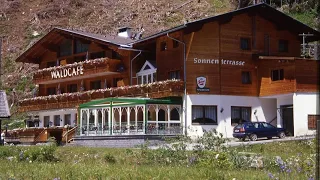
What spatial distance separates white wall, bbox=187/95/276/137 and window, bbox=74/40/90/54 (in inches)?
546

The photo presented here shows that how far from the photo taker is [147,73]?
46.9 m

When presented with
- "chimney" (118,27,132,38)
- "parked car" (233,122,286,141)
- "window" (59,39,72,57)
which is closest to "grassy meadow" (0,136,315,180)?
"parked car" (233,122,286,141)

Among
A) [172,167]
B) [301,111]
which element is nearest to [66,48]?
[301,111]

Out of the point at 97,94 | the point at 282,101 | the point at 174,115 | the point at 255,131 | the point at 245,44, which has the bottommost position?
the point at 255,131


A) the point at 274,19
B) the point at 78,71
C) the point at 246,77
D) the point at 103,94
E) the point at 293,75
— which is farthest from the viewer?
the point at 78,71

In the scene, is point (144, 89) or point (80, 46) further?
point (80, 46)

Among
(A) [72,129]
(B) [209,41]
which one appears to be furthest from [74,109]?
(B) [209,41]

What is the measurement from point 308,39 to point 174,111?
1308 cm

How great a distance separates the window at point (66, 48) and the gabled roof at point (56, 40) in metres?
0.54

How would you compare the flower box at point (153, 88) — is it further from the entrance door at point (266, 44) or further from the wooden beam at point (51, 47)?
the wooden beam at point (51, 47)

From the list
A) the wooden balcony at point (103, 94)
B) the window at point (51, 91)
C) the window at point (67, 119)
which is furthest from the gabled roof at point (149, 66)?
the window at point (51, 91)

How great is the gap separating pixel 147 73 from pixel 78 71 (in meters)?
7.32

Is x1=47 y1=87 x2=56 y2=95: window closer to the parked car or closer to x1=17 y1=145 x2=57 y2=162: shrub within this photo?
the parked car

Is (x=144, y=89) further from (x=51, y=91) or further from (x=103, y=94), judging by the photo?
(x=51, y=91)
